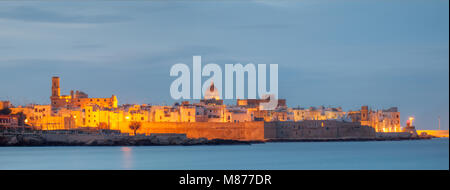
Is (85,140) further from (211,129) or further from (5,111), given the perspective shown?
(5,111)

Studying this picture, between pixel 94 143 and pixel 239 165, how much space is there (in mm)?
22509

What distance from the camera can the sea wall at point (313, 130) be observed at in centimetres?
6819

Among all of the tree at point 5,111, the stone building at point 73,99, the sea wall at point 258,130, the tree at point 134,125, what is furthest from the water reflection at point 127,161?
the stone building at point 73,99

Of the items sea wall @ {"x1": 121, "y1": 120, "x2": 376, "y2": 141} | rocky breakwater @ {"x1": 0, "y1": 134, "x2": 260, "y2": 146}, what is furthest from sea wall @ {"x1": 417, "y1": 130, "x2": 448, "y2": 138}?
rocky breakwater @ {"x1": 0, "y1": 134, "x2": 260, "y2": 146}

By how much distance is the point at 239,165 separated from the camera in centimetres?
3809

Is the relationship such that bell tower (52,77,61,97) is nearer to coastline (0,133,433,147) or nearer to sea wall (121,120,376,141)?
sea wall (121,120,376,141)

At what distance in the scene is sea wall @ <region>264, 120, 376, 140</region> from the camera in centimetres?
6819

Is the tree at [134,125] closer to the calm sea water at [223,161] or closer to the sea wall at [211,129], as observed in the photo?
the sea wall at [211,129]

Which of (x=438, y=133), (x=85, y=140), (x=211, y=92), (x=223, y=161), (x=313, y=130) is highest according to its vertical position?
(x=211, y=92)

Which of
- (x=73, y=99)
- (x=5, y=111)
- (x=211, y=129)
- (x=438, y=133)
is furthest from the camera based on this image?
(x=438, y=133)

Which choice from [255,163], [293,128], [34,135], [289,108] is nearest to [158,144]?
[34,135]

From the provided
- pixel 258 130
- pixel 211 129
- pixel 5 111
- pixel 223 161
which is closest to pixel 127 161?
pixel 223 161

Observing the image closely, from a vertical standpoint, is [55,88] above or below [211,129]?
above

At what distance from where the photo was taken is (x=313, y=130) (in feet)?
226
